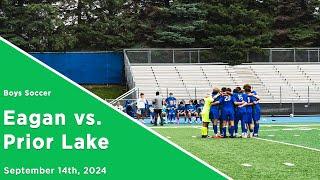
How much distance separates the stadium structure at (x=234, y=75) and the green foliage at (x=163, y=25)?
1267 mm

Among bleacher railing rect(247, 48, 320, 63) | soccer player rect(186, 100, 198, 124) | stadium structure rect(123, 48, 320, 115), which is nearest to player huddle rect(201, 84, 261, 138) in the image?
soccer player rect(186, 100, 198, 124)

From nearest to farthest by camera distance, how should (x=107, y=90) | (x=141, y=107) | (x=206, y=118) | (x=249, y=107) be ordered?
(x=206, y=118) < (x=249, y=107) < (x=141, y=107) < (x=107, y=90)

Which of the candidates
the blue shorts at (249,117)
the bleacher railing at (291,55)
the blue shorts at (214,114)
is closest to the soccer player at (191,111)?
the bleacher railing at (291,55)

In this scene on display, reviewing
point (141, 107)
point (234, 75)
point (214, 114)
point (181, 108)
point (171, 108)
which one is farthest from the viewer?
point (234, 75)

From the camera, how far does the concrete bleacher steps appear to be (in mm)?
36438

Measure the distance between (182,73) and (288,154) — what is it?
27483 mm

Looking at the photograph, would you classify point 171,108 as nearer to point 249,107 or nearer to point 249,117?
point 249,107

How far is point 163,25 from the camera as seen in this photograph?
4462 centimetres

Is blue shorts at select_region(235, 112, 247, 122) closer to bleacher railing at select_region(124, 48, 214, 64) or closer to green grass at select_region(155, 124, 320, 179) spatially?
green grass at select_region(155, 124, 320, 179)

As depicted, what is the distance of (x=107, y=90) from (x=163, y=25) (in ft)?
20.0

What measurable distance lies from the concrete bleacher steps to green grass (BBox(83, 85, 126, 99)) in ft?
7.86

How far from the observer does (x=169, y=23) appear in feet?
146

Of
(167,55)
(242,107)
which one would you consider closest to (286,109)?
(167,55)

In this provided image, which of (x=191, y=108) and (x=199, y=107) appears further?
(x=199, y=107)
